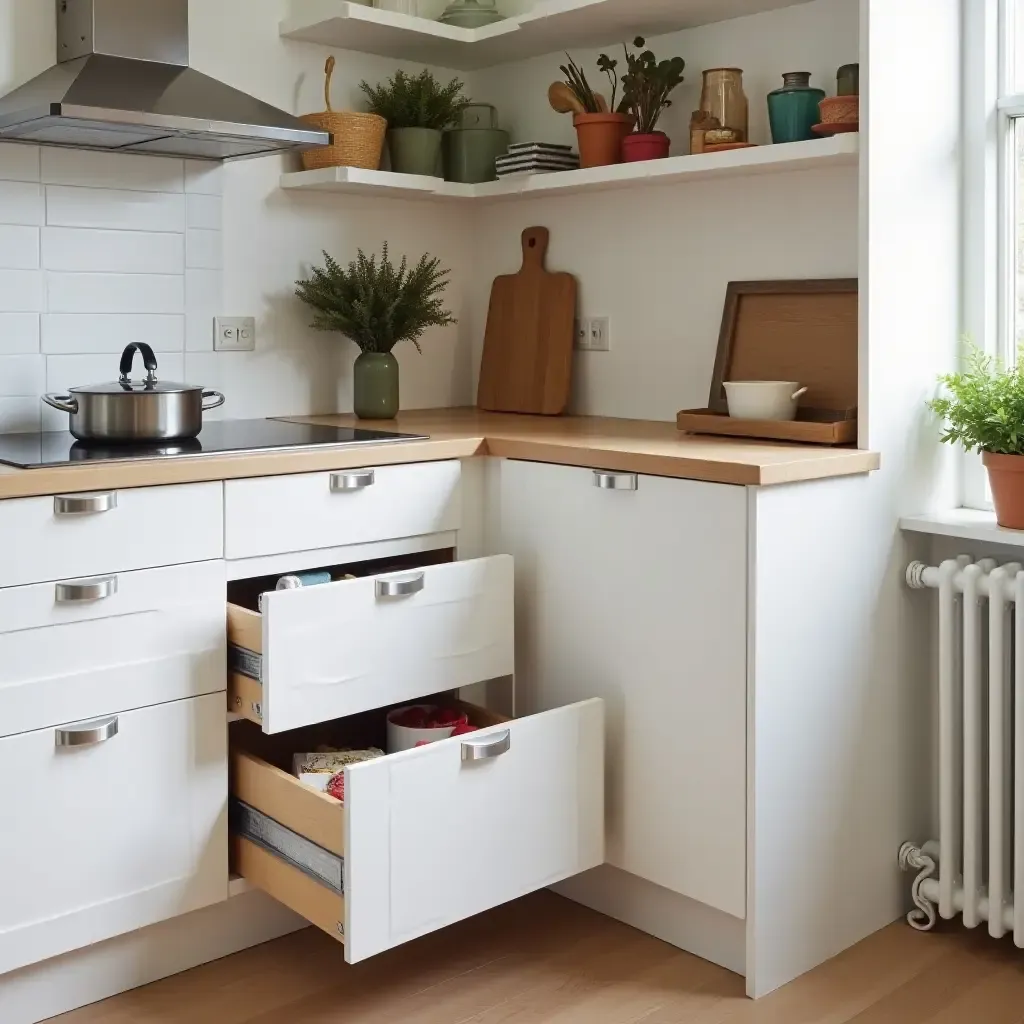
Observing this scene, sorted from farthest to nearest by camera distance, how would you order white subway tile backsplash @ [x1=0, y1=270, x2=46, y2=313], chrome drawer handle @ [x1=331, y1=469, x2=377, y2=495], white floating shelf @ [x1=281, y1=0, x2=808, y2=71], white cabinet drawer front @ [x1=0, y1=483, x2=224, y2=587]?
white floating shelf @ [x1=281, y1=0, x2=808, y2=71], white subway tile backsplash @ [x1=0, y1=270, x2=46, y2=313], chrome drawer handle @ [x1=331, y1=469, x2=377, y2=495], white cabinet drawer front @ [x1=0, y1=483, x2=224, y2=587]

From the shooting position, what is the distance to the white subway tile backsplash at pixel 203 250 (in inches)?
108

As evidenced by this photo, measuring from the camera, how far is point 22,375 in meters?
2.50

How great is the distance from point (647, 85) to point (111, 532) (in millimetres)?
1506

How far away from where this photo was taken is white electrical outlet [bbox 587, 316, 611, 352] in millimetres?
3004

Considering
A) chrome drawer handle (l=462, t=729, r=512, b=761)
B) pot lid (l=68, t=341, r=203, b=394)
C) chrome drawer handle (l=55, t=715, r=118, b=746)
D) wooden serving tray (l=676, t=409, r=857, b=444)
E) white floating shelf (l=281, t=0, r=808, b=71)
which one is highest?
white floating shelf (l=281, t=0, r=808, b=71)

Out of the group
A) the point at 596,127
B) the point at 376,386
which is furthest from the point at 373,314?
the point at 596,127

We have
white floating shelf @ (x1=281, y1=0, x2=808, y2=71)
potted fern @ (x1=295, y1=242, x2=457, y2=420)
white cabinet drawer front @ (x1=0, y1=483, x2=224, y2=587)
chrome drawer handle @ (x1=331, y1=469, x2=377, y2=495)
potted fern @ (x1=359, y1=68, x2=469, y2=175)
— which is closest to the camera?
white cabinet drawer front @ (x1=0, y1=483, x2=224, y2=587)

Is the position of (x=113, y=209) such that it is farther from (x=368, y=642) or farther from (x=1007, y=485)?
(x=1007, y=485)

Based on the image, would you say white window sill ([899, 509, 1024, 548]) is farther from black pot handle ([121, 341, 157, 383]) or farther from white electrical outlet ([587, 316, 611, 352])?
black pot handle ([121, 341, 157, 383])

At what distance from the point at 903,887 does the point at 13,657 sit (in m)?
1.66

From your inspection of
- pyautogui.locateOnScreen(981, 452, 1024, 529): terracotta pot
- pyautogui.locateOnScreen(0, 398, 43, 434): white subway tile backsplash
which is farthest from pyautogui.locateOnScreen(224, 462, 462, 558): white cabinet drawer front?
pyautogui.locateOnScreen(981, 452, 1024, 529): terracotta pot

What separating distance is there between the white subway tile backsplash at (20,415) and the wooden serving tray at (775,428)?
50.2 inches

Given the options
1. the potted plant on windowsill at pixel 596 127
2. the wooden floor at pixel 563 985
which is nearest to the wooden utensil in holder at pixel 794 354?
the potted plant on windowsill at pixel 596 127

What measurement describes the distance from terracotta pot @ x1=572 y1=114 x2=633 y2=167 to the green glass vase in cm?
64
